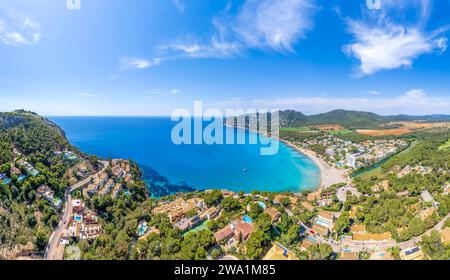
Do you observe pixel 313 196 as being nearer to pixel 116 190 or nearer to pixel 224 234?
pixel 224 234

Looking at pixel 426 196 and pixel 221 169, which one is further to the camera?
pixel 221 169

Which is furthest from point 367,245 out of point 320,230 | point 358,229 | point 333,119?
→ point 333,119

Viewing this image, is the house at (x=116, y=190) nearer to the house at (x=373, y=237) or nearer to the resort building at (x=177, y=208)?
the resort building at (x=177, y=208)

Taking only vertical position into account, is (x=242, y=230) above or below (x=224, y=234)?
above

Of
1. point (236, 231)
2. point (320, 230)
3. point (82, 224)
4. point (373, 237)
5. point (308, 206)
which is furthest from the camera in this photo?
point (308, 206)

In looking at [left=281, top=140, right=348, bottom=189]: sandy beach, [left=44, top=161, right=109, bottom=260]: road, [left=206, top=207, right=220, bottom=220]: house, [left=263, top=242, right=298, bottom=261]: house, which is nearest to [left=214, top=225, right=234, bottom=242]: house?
[left=206, top=207, right=220, bottom=220]: house

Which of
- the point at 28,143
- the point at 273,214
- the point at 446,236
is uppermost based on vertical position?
the point at 28,143

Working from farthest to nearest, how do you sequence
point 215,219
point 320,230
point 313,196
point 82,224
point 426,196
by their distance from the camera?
point 313,196, point 426,196, point 215,219, point 82,224, point 320,230

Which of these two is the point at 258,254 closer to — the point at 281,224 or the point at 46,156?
the point at 281,224
